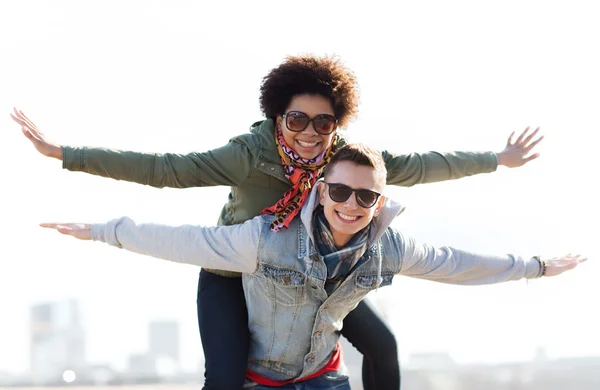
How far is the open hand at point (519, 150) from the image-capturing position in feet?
19.3

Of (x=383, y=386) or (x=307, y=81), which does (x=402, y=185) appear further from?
(x=383, y=386)

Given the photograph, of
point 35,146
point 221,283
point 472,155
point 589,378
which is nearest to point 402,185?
point 472,155

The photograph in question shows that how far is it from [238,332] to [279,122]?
3.94 ft

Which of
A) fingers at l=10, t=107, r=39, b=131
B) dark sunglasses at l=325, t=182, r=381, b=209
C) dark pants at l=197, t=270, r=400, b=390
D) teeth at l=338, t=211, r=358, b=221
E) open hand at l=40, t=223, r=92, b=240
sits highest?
fingers at l=10, t=107, r=39, b=131

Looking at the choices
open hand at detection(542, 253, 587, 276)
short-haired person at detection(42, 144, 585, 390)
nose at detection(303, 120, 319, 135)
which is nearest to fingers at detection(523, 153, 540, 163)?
open hand at detection(542, 253, 587, 276)

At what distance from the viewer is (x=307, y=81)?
208 inches

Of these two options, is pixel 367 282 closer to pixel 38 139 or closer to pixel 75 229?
pixel 75 229

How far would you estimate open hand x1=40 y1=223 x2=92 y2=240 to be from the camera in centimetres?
458

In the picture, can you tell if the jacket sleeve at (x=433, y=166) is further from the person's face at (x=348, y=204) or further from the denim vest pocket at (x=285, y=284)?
the denim vest pocket at (x=285, y=284)

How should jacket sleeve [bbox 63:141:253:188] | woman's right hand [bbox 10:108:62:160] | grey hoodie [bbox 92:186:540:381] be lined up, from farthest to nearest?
1. woman's right hand [bbox 10:108:62:160]
2. jacket sleeve [bbox 63:141:253:188]
3. grey hoodie [bbox 92:186:540:381]

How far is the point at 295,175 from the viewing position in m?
5.02

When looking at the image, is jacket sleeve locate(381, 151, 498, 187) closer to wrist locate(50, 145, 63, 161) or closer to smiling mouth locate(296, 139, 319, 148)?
smiling mouth locate(296, 139, 319, 148)

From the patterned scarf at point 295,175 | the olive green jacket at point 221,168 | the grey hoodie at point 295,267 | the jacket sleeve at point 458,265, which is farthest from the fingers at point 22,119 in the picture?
the jacket sleeve at point 458,265

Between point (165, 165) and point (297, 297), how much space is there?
994 millimetres
